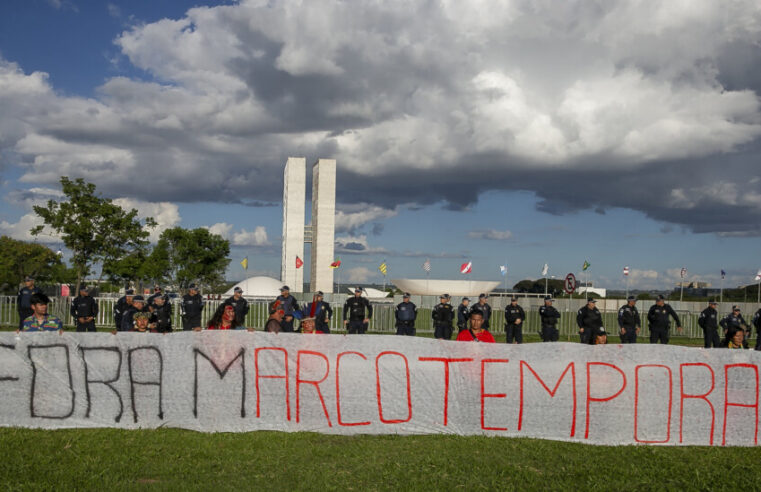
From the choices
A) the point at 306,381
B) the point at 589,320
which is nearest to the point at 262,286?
the point at 589,320

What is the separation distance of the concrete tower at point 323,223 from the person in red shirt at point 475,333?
5330 centimetres

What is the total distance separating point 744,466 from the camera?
713cm

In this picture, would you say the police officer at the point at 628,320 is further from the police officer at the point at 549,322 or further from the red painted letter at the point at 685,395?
the red painted letter at the point at 685,395

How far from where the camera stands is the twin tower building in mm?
61719

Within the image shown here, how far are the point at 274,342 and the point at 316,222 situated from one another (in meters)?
54.9

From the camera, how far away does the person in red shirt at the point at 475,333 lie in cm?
866

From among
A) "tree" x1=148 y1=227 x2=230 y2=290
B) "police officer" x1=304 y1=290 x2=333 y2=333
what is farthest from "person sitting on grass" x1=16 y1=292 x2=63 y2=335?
"tree" x1=148 y1=227 x2=230 y2=290

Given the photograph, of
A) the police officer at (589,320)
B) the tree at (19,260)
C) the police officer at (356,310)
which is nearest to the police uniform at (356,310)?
the police officer at (356,310)

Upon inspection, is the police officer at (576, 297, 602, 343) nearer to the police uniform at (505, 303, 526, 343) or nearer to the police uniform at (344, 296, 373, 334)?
the police uniform at (505, 303, 526, 343)

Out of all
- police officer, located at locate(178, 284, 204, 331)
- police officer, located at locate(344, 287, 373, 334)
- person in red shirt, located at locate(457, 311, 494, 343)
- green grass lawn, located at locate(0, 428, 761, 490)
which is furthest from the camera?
police officer, located at locate(344, 287, 373, 334)

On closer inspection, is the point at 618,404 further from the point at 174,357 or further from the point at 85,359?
the point at 85,359

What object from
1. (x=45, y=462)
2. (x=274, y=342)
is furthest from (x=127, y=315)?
(x=45, y=462)

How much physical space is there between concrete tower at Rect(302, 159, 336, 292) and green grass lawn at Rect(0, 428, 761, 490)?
54081mm

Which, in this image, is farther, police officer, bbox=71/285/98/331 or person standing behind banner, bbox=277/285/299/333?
police officer, bbox=71/285/98/331
